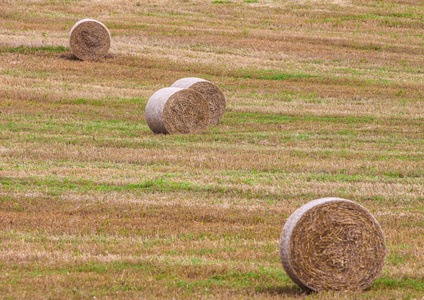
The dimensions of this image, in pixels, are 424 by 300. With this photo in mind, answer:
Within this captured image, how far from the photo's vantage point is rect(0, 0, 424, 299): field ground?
8.70 metres

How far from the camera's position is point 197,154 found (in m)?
17.2

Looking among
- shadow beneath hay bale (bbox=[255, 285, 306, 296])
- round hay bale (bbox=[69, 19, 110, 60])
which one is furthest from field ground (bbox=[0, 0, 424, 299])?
round hay bale (bbox=[69, 19, 110, 60])

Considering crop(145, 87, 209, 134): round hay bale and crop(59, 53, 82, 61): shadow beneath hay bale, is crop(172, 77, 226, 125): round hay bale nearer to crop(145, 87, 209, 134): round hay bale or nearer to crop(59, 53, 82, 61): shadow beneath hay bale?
crop(145, 87, 209, 134): round hay bale

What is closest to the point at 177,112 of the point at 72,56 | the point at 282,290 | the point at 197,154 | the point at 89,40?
the point at 197,154

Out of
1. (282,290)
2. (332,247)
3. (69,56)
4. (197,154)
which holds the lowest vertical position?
(197,154)

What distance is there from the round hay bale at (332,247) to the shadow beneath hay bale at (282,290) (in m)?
0.13

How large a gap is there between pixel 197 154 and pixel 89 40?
1805 centimetres

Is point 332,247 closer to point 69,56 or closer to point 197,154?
point 197,154

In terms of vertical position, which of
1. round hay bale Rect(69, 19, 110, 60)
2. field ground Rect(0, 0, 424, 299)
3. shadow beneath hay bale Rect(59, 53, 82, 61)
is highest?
round hay bale Rect(69, 19, 110, 60)

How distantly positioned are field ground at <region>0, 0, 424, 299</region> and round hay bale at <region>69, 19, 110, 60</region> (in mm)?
562

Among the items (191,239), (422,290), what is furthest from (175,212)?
(422,290)

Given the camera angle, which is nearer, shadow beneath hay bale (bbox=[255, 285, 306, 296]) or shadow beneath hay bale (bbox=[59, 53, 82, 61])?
shadow beneath hay bale (bbox=[255, 285, 306, 296])

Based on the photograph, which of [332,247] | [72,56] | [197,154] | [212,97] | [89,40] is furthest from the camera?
[72,56]

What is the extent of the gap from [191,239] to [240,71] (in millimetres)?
23467
